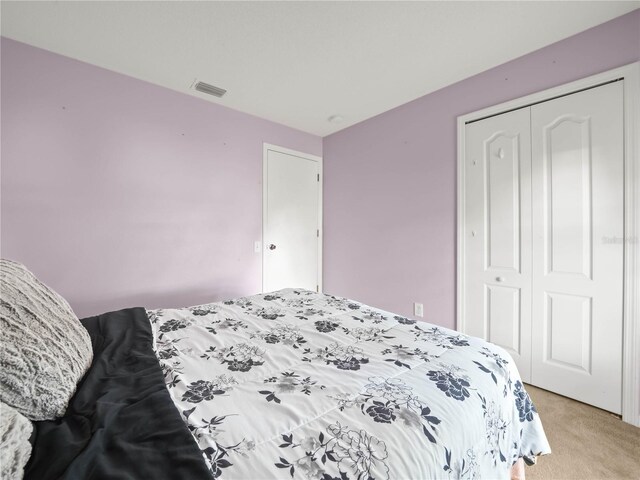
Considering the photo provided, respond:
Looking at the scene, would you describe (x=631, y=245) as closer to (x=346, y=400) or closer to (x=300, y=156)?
(x=346, y=400)

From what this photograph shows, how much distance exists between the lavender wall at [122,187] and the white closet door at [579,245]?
2519mm

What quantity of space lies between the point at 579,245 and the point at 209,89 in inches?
121

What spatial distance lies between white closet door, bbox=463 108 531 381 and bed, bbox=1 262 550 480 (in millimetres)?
1169

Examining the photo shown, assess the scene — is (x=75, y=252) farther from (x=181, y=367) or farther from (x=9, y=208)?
(x=181, y=367)

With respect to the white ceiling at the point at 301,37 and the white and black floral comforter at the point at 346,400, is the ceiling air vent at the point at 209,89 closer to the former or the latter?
the white ceiling at the point at 301,37

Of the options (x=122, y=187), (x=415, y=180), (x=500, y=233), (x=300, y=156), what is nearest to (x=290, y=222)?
(x=300, y=156)

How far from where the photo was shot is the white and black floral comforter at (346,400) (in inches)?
24.0

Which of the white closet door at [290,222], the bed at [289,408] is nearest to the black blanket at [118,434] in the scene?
the bed at [289,408]

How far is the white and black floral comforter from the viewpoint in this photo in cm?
61

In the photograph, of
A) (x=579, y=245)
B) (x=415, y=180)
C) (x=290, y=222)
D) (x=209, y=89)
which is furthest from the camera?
(x=290, y=222)

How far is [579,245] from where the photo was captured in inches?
69.9

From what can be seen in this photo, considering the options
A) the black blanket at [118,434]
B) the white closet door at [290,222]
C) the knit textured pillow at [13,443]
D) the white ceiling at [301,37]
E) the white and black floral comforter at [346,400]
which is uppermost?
the white ceiling at [301,37]

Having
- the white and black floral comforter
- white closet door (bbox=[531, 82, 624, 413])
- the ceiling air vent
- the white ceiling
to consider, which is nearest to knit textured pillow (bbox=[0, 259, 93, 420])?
the white and black floral comforter

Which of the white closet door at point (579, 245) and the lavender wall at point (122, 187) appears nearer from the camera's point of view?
the white closet door at point (579, 245)
